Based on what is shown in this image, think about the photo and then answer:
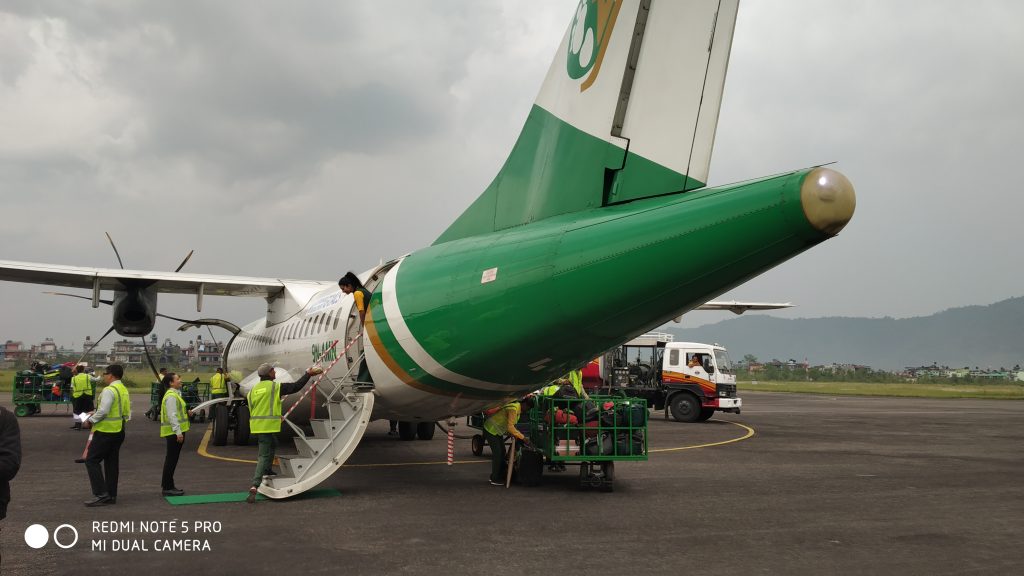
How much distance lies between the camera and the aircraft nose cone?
4.79m

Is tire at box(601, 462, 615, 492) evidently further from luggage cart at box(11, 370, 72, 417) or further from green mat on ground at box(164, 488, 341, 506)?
luggage cart at box(11, 370, 72, 417)

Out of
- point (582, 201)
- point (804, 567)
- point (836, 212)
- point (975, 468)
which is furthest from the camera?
point (975, 468)

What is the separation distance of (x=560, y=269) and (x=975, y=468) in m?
10.1

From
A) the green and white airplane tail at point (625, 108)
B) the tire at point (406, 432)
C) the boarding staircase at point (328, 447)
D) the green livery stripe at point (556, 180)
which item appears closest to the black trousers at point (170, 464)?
the boarding staircase at point (328, 447)

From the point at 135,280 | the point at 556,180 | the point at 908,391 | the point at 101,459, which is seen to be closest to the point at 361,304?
the point at 556,180

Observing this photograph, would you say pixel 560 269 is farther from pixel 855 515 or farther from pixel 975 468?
pixel 975 468

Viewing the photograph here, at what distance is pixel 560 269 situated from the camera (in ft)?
21.2

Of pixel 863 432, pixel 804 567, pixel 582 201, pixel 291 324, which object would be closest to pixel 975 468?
pixel 863 432

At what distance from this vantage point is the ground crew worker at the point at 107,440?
26.8 ft

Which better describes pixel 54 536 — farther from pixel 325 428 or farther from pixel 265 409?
pixel 325 428

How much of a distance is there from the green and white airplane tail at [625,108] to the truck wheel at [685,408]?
1643 centimetres

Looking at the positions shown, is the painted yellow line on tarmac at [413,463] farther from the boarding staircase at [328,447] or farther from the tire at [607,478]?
the tire at [607,478]

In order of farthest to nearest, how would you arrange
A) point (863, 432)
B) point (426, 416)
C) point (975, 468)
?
point (863, 432) < point (975, 468) < point (426, 416)

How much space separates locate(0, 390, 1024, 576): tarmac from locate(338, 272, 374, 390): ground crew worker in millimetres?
1464
